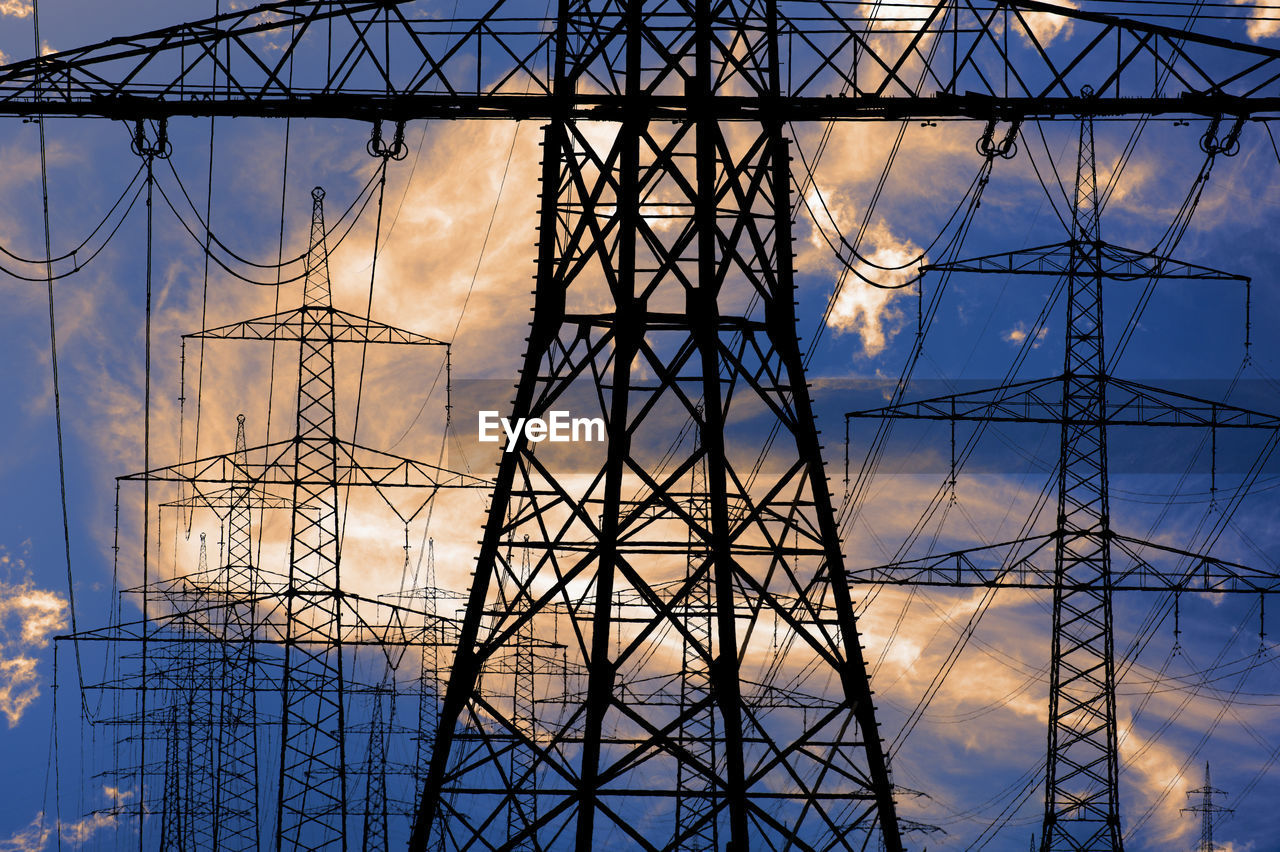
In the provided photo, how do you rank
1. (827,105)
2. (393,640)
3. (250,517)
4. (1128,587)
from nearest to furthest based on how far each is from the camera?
(827,105) → (1128,587) → (393,640) → (250,517)

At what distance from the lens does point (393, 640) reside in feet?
96.3

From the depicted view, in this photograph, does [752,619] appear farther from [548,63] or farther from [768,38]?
[548,63]

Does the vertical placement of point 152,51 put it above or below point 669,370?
above

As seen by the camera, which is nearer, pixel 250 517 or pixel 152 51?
pixel 152 51

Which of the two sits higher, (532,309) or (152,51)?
(152,51)

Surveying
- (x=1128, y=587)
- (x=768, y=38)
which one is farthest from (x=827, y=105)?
(x=1128, y=587)

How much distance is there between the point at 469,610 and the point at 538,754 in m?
1.77

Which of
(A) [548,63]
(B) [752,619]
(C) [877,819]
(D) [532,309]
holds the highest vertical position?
(A) [548,63]

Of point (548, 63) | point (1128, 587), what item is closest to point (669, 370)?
point (548, 63)

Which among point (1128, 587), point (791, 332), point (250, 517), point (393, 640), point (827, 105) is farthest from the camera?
point (250, 517)

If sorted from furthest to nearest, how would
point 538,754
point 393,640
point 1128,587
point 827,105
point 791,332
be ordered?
1. point 393,640
2. point 1128,587
3. point 827,105
4. point 791,332
5. point 538,754

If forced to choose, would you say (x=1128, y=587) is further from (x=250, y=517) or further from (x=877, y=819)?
(x=250, y=517)

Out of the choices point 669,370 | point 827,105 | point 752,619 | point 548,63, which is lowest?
point 752,619

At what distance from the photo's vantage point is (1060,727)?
27.7m
